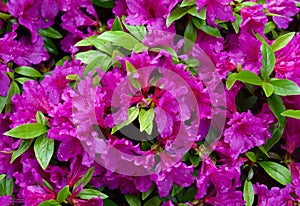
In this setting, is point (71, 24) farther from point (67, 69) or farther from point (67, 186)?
point (67, 186)

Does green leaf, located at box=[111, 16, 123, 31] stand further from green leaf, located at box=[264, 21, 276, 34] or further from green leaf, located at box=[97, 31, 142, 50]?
green leaf, located at box=[264, 21, 276, 34]

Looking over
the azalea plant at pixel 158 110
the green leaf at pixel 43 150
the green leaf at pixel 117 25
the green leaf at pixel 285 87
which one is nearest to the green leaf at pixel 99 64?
the azalea plant at pixel 158 110

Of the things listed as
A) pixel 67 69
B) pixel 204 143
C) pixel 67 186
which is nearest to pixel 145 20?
pixel 67 69

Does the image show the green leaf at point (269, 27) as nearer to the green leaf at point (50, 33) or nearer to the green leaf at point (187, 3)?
the green leaf at point (187, 3)

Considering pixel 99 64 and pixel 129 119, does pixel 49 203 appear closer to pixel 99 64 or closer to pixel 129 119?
pixel 129 119

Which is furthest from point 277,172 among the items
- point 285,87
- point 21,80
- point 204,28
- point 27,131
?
point 21,80
